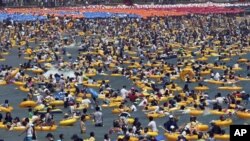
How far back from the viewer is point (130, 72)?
4878 cm

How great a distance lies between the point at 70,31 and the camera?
242 ft

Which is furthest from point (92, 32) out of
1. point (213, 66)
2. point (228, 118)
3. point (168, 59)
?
point (228, 118)

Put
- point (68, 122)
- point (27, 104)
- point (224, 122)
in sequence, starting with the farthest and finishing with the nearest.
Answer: point (27, 104) < point (68, 122) < point (224, 122)

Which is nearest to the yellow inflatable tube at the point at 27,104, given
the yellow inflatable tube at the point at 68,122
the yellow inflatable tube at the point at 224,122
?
the yellow inflatable tube at the point at 68,122

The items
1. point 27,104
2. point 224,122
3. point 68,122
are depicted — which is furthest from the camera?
point 27,104

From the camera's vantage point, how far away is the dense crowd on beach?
34.1m

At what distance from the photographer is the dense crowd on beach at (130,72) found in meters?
34.1

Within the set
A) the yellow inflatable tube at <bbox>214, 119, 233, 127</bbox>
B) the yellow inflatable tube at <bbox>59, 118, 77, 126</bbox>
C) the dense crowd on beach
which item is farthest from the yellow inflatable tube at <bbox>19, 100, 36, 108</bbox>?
the yellow inflatable tube at <bbox>214, 119, 233, 127</bbox>

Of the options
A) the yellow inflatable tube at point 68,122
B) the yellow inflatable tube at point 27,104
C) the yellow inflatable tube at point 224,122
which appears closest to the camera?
the yellow inflatable tube at point 224,122

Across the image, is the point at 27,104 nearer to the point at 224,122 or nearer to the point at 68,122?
the point at 68,122

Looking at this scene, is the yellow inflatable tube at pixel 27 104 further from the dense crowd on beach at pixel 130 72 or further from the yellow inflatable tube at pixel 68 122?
the yellow inflatable tube at pixel 68 122

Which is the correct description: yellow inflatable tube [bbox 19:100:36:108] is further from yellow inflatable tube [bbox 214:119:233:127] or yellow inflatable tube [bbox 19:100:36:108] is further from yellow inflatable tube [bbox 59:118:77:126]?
yellow inflatable tube [bbox 214:119:233:127]

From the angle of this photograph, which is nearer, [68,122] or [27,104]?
[68,122]

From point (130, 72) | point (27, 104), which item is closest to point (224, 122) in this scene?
point (27, 104)
